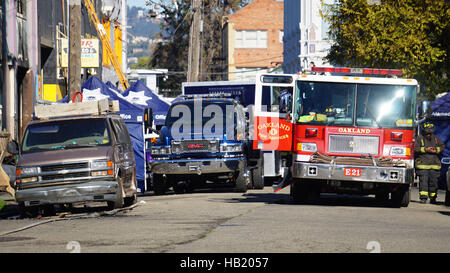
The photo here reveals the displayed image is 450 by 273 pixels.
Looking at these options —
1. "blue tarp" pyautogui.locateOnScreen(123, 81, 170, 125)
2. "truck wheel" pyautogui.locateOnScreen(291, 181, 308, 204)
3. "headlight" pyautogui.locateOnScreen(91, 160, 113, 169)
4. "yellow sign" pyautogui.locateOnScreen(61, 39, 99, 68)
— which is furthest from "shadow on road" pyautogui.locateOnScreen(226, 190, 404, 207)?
"yellow sign" pyautogui.locateOnScreen(61, 39, 99, 68)

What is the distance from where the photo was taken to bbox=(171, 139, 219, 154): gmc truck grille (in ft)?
71.2

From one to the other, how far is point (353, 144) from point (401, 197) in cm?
180

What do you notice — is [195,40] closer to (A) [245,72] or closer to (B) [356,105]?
(B) [356,105]

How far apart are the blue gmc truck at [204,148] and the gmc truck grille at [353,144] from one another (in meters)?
4.91

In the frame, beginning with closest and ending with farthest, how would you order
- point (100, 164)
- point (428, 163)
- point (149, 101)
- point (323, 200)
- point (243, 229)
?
point (243, 229), point (100, 164), point (428, 163), point (323, 200), point (149, 101)

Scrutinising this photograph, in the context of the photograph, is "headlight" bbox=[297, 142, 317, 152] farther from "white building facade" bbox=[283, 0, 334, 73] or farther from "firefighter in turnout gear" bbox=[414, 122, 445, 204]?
"white building facade" bbox=[283, 0, 334, 73]

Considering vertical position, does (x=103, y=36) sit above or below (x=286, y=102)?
above

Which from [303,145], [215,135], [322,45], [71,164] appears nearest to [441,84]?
[215,135]

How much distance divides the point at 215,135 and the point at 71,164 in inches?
265

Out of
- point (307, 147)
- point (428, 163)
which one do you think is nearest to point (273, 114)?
point (428, 163)

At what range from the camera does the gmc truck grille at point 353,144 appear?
56.3 feet

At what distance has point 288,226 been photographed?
12.9m

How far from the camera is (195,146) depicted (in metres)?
21.7

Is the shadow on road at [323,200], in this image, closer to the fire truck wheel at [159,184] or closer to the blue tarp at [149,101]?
the fire truck wheel at [159,184]
